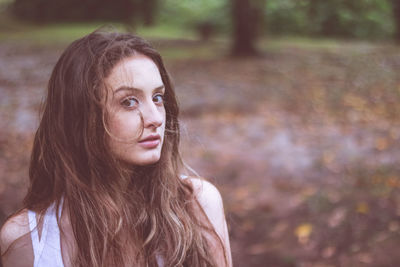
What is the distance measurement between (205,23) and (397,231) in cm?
1790

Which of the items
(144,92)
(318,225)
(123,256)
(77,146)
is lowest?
(318,225)

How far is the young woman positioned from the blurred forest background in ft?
1.22

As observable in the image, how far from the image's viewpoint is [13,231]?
165 centimetres

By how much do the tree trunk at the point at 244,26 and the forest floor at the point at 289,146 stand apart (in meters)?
0.61

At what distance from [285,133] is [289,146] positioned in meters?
0.64

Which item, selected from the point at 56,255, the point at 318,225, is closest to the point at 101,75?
the point at 56,255

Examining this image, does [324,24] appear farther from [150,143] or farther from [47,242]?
[47,242]

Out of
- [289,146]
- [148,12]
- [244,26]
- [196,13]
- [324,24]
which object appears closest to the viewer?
[289,146]

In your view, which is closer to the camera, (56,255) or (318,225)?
(56,255)

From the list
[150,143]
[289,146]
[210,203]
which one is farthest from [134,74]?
[289,146]

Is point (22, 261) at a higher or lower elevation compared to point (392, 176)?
higher

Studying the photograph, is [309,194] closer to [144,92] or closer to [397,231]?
[397,231]

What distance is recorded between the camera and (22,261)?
1630mm

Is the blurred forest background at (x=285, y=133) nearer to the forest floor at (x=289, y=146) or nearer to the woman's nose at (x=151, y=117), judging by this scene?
the forest floor at (x=289, y=146)
